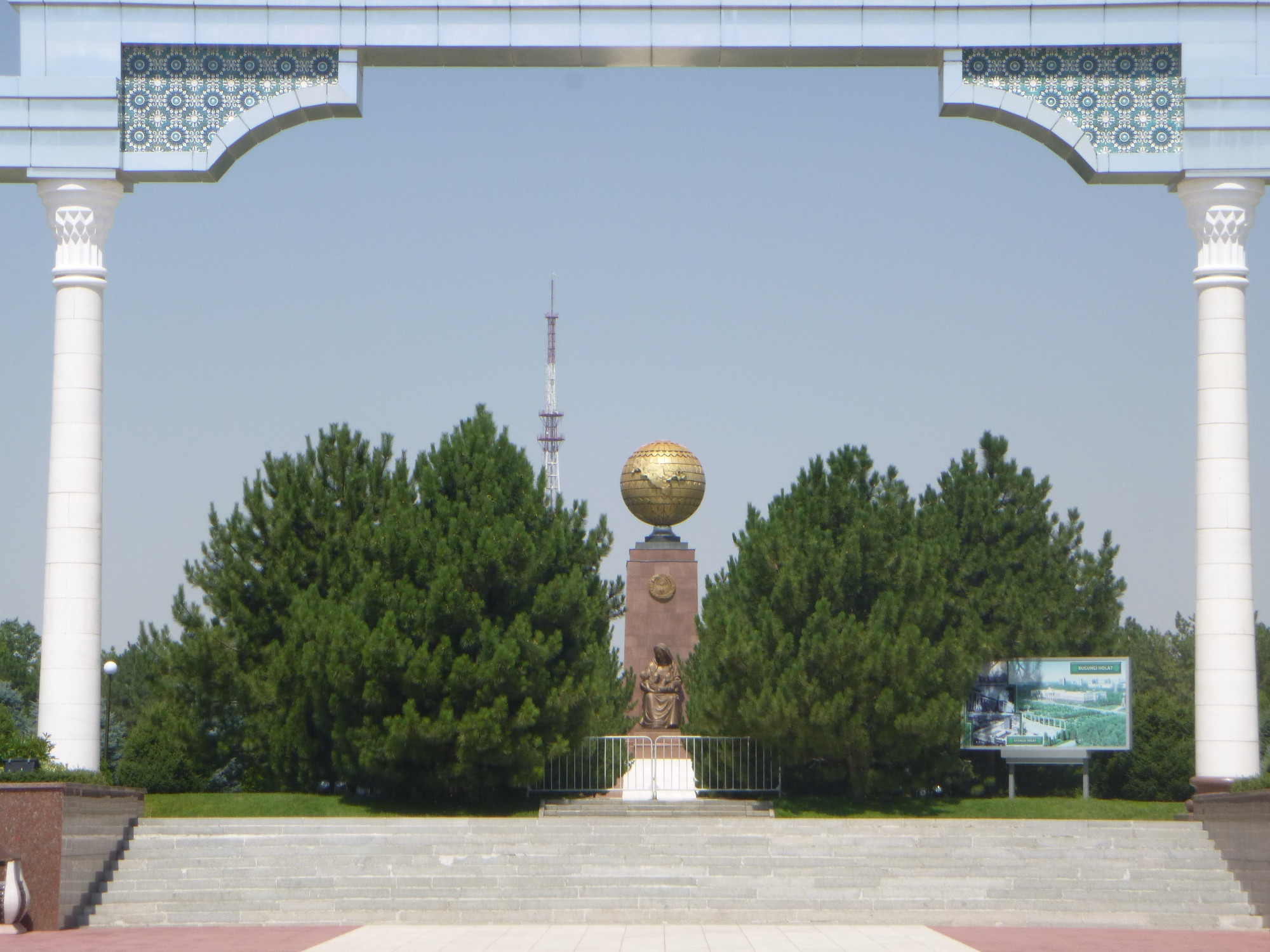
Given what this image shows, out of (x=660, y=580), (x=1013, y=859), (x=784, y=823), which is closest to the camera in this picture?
(x=1013, y=859)

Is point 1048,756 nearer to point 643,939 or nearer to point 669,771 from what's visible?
point 669,771

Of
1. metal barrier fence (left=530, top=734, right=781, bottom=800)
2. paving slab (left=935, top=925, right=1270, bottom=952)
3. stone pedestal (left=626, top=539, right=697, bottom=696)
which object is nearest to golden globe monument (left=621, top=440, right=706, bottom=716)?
stone pedestal (left=626, top=539, right=697, bottom=696)

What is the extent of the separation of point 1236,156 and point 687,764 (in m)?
10.8

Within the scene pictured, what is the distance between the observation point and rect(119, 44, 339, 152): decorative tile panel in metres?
16.8

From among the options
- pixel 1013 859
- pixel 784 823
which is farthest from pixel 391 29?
pixel 1013 859

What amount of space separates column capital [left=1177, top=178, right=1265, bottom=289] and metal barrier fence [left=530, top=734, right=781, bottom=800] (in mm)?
7997

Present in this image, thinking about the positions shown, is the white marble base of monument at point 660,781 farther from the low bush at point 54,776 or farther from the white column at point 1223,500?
the low bush at point 54,776

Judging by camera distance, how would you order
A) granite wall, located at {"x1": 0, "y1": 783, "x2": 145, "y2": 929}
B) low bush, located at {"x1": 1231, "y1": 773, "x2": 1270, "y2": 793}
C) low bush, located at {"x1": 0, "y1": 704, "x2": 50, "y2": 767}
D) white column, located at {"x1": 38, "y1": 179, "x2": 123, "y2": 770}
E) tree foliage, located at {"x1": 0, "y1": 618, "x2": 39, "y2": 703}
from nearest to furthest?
granite wall, located at {"x1": 0, "y1": 783, "x2": 145, "y2": 929}
low bush, located at {"x1": 1231, "y1": 773, "x2": 1270, "y2": 793}
low bush, located at {"x1": 0, "y1": 704, "x2": 50, "y2": 767}
white column, located at {"x1": 38, "y1": 179, "x2": 123, "y2": 770}
tree foliage, located at {"x1": 0, "y1": 618, "x2": 39, "y2": 703}

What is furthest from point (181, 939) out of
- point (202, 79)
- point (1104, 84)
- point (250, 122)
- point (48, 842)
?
point (1104, 84)

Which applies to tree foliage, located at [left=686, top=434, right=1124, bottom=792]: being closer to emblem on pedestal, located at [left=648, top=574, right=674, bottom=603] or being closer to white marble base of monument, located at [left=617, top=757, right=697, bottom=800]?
white marble base of monument, located at [left=617, top=757, right=697, bottom=800]

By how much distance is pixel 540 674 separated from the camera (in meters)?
19.4

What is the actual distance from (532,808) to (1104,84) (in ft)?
35.0

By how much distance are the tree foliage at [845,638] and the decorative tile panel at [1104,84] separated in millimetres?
6109

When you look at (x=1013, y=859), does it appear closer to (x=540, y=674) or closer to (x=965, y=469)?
(x=540, y=674)
